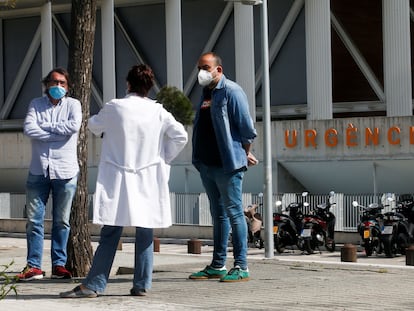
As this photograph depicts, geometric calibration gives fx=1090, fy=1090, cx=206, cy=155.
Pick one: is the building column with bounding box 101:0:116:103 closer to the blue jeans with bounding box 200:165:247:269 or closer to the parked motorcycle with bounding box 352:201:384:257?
the parked motorcycle with bounding box 352:201:384:257

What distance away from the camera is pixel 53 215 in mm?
10594

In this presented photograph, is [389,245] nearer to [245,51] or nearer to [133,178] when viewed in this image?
[133,178]

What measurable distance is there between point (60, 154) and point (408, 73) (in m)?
30.4

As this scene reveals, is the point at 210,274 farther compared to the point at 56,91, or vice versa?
the point at 56,91

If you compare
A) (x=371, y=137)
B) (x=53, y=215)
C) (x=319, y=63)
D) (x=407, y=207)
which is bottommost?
(x=53, y=215)

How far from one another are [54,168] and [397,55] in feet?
100

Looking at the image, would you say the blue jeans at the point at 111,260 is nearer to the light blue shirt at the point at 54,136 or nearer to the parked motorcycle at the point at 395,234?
the light blue shirt at the point at 54,136

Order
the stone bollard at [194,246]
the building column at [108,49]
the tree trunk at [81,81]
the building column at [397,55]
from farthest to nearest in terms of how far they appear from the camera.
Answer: the building column at [108,49]
the building column at [397,55]
the stone bollard at [194,246]
the tree trunk at [81,81]

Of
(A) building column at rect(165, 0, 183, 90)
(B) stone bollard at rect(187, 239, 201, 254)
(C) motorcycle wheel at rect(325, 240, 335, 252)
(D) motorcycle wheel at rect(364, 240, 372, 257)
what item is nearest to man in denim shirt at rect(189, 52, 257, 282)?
(B) stone bollard at rect(187, 239, 201, 254)

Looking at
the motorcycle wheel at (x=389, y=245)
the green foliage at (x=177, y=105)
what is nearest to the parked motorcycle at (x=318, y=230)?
the motorcycle wheel at (x=389, y=245)

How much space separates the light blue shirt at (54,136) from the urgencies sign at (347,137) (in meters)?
21.2

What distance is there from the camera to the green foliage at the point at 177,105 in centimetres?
3947

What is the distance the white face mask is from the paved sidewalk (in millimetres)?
1832

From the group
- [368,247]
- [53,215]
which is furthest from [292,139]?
[53,215]
